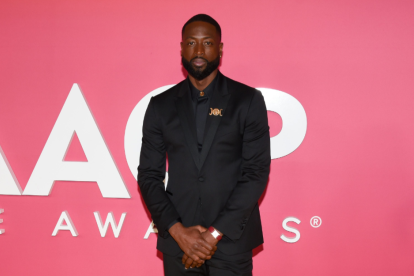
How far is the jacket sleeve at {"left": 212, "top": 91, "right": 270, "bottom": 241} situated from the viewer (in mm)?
1617

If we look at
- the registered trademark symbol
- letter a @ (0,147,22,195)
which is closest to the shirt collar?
the registered trademark symbol

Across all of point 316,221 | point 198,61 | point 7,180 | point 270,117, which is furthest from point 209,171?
point 7,180

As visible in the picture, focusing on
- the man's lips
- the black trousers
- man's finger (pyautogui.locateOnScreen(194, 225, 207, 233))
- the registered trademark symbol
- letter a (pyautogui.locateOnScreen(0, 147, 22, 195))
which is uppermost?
the man's lips

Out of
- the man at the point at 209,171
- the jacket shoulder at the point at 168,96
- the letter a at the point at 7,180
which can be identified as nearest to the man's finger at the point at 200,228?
the man at the point at 209,171

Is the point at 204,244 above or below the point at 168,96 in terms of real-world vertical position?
below

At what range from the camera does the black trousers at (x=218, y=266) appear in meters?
1.66

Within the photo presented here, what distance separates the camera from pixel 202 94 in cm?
181

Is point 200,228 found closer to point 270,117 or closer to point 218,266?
point 218,266

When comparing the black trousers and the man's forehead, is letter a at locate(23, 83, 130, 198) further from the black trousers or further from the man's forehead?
the man's forehead

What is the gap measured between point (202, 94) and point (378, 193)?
1533 millimetres

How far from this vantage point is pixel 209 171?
168cm

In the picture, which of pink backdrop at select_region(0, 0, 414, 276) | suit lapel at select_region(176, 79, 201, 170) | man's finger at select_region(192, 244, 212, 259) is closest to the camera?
man's finger at select_region(192, 244, 212, 259)

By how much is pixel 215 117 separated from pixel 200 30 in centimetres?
45

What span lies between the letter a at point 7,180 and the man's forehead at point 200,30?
6.14 feet
